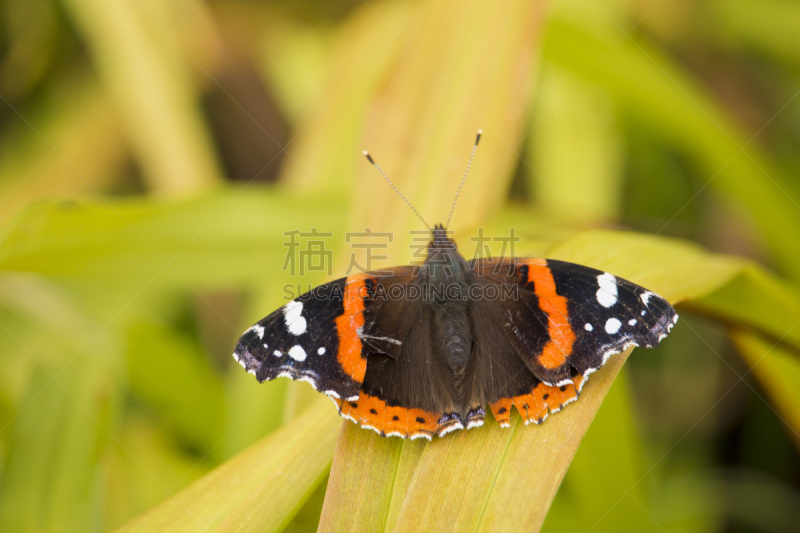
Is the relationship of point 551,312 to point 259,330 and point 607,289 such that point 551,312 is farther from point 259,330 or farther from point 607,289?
point 259,330

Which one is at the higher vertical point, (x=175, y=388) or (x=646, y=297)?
(x=646, y=297)

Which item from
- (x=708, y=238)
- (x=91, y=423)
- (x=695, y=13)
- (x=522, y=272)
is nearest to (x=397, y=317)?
(x=522, y=272)

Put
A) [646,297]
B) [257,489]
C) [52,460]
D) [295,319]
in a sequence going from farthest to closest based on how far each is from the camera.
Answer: [52,460]
[295,319]
[646,297]
[257,489]

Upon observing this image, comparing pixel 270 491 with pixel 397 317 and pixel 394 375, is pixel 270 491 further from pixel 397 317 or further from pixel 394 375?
pixel 397 317

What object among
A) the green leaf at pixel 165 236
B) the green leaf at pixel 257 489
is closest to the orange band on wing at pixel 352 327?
the green leaf at pixel 257 489

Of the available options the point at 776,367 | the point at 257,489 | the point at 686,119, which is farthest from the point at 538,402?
the point at 686,119

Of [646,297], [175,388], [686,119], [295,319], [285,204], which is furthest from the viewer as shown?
[175,388]
